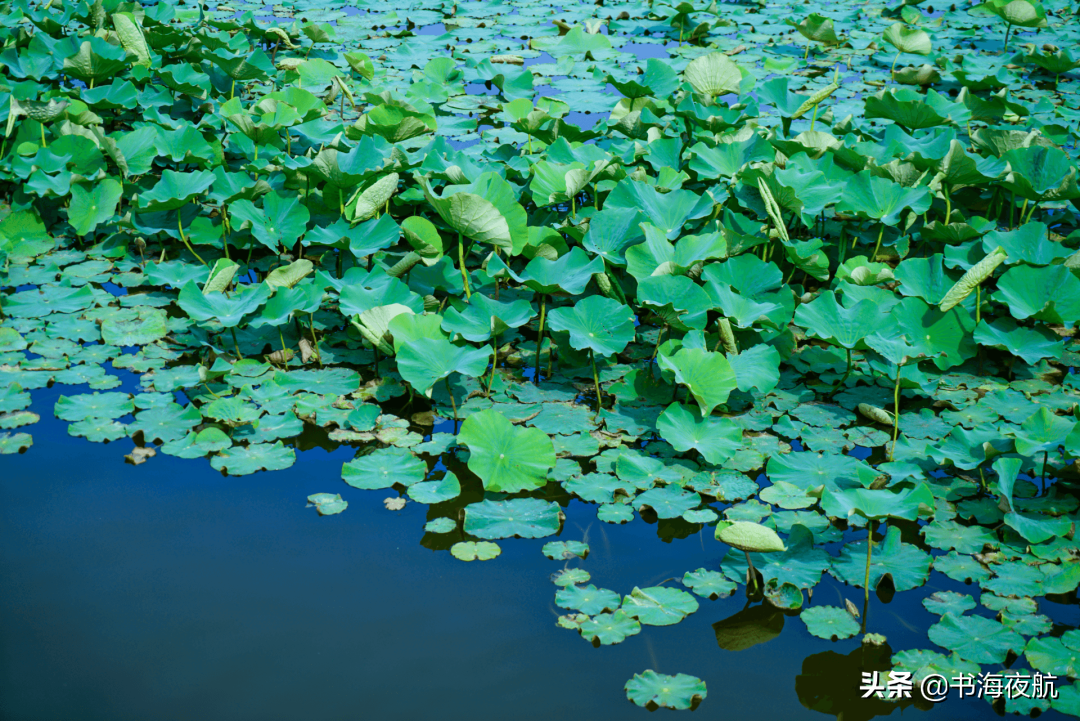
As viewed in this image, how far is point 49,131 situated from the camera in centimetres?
357

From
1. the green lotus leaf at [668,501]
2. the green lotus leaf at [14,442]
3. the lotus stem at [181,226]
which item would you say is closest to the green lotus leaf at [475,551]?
the green lotus leaf at [668,501]

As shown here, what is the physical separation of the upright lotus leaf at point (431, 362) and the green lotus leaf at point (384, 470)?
0.19 meters

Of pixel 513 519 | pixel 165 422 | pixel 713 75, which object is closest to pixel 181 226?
pixel 165 422

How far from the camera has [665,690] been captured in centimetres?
168

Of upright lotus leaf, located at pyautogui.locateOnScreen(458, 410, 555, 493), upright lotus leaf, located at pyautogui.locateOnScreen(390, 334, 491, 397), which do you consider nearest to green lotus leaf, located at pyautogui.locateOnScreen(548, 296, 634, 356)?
upright lotus leaf, located at pyautogui.locateOnScreen(390, 334, 491, 397)

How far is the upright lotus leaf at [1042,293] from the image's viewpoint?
99.1 inches

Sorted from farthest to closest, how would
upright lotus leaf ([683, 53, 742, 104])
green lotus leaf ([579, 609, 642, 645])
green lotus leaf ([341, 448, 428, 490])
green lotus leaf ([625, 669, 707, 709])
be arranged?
1. upright lotus leaf ([683, 53, 742, 104])
2. green lotus leaf ([341, 448, 428, 490])
3. green lotus leaf ([579, 609, 642, 645])
4. green lotus leaf ([625, 669, 707, 709])

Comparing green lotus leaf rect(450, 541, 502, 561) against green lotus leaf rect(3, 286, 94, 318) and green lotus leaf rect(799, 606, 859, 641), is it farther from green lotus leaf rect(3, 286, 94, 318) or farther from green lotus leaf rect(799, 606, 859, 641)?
green lotus leaf rect(3, 286, 94, 318)

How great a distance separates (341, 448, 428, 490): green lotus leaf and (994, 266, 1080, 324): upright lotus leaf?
1.82m

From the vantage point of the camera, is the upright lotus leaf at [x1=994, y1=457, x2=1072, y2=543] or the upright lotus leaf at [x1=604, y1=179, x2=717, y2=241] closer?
the upright lotus leaf at [x1=994, y1=457, x2=1072, y2=543]

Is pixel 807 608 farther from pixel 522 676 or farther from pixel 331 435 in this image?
pixel 331 435

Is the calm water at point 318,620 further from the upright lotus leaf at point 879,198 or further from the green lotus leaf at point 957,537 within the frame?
the upright lotus leaf at point 879,198

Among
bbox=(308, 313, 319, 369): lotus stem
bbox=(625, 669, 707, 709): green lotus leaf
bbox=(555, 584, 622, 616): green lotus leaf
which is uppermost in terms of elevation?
bbox=(308, 313, 319, 369): lotus stem

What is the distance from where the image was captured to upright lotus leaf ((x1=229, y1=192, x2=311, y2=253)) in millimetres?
3004
